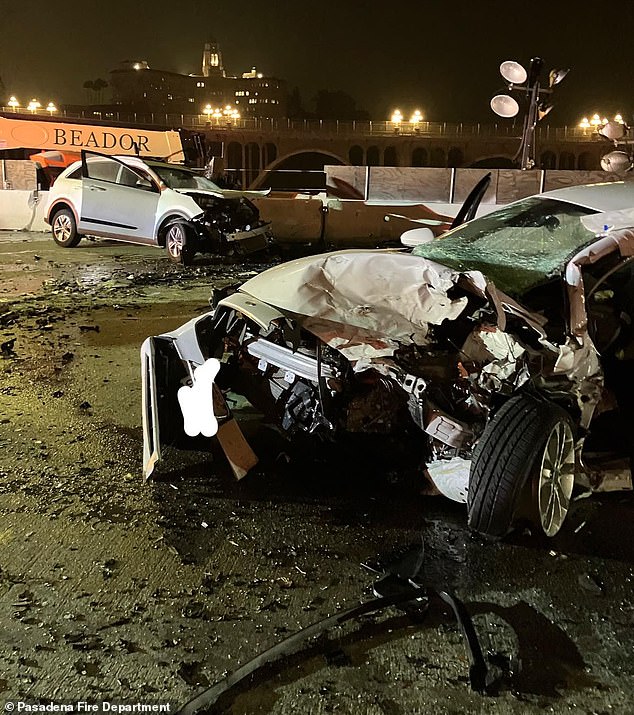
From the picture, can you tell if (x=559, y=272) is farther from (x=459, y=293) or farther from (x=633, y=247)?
(x=459, y=293)

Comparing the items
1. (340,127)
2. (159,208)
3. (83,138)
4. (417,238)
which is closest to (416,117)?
(340,127)

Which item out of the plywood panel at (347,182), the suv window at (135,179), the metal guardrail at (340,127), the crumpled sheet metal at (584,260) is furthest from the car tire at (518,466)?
the metal guardrail at (340,127)

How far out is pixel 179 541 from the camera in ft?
11.4

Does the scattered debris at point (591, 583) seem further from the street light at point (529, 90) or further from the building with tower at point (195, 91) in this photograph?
the building with tower at point (195, 91)

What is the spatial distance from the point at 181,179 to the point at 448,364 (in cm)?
1065

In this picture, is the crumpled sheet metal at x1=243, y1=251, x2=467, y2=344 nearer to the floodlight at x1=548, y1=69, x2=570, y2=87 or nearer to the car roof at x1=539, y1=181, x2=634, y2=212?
the car roof at x1=539, y1=181, x2=634, y2=212

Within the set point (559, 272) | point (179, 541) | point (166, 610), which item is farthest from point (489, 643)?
point (559, 272)

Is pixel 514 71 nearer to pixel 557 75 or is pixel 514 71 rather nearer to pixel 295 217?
pixel 557 75

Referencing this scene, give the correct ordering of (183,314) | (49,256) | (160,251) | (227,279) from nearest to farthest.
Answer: (183,314), (227,279), (49,256), (160,251)

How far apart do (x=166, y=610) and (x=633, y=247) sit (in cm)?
302

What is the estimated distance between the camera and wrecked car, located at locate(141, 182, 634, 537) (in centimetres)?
333

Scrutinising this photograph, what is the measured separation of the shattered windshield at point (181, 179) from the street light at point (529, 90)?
528 cm

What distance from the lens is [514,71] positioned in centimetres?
1233

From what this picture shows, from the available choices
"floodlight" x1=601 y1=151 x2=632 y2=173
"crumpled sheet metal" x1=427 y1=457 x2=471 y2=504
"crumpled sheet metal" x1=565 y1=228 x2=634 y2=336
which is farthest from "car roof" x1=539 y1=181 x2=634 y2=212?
"floodlight" x1=601 y1=151 x2=632 y2=173
